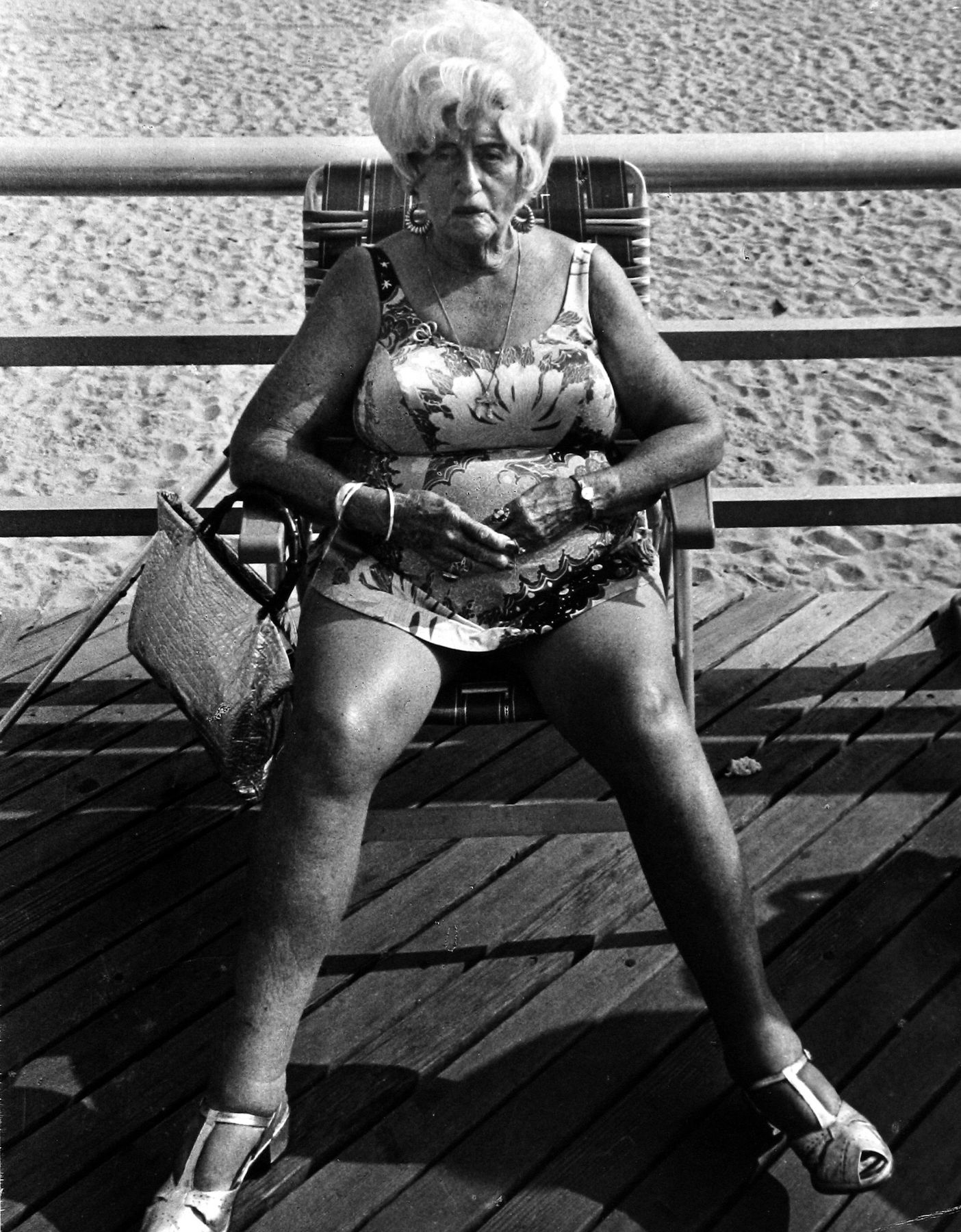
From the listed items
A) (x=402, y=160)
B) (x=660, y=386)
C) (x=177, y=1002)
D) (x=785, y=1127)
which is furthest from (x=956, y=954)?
(x=402, y=160)

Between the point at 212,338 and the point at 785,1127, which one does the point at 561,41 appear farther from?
the point at 785,1127

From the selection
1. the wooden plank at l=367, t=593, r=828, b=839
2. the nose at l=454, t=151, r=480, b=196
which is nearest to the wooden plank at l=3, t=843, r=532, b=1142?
the wooden plank at l=367, t=593, r=828, b=839

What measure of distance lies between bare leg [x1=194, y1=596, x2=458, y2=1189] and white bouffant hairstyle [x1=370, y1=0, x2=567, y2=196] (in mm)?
895

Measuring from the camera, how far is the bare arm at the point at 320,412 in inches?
98.0

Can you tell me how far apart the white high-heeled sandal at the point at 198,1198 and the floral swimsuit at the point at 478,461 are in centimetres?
82

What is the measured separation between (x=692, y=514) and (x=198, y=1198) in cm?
136

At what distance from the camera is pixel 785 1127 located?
2225 millimetres

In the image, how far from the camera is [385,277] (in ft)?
8.55

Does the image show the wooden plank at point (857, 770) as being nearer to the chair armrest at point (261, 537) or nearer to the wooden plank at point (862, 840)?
the wooden plank at point (862, 840)

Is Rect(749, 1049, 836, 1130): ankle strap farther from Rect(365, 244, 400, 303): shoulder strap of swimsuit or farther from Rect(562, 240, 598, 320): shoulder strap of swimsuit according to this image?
Rect(365, 244, 400, 303): shoulder strap of swimsuit

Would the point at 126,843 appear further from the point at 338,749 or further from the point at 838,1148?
the point at 838,1148

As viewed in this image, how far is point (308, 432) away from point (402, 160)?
498 millimetres

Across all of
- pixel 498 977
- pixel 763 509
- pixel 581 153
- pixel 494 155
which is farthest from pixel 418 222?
pixel 498 977

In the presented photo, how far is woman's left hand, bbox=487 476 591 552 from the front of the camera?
250 cm
